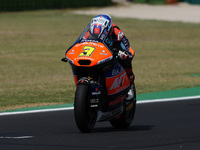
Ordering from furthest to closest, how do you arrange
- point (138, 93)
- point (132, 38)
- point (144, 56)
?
point (132, 38), point (144, 56), point (138, 93)

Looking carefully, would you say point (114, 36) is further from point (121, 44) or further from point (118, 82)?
point (118, 82)

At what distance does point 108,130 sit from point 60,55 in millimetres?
11822

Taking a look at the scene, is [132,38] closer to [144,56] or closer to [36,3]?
[144,56]

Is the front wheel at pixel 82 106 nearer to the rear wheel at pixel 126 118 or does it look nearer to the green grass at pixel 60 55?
the rear wheel at pixel 126 118

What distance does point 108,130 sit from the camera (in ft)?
26.0

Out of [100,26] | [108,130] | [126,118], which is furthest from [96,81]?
[126,118]

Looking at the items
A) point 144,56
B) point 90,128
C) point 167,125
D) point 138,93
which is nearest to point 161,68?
point 144,56

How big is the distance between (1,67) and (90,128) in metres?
9.63

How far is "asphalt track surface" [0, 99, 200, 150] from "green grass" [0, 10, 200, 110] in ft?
5.97

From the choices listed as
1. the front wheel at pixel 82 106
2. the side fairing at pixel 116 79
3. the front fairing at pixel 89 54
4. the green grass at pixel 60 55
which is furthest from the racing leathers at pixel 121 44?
the green grass at pixel 60 55

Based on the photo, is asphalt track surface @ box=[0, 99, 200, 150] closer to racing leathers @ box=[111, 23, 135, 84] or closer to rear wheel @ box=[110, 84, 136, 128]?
rear wheel @ box=[110, 84, 136, 128]

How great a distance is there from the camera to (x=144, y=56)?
19.2 meters

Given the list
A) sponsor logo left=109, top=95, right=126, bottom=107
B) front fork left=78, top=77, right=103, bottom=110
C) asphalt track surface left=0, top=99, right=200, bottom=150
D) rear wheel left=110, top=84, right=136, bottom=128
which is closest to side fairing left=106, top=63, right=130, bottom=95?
sponsor logo left=109, top=95, right=126, bottom=107

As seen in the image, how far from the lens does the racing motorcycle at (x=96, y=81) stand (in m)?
6.96
